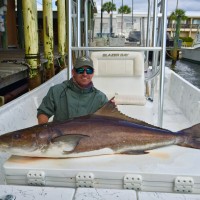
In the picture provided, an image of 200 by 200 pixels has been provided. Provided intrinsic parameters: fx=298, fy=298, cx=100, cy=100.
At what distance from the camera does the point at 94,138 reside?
6.82 ft

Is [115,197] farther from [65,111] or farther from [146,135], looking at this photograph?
[65,111]

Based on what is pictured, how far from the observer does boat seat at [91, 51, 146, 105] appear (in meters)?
4.80

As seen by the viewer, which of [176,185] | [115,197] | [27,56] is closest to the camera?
[115,197]

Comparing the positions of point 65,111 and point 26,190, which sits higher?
point 65,111

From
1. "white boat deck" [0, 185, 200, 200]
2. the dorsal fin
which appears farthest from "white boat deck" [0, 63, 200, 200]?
the dorsal fin

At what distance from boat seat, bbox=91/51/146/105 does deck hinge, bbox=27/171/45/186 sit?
2898 millimetres

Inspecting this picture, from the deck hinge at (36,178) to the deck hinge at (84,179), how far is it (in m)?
0.23

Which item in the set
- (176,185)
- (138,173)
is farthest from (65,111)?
(176,185)

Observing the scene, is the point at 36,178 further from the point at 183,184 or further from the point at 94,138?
the point at 183,184

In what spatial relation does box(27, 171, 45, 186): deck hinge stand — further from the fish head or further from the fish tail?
the fish tail

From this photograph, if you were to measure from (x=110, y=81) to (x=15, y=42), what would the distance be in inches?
670

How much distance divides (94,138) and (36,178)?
18.4 inches

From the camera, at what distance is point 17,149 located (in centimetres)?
200

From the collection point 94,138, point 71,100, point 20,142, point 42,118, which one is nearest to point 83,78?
point 71,100
